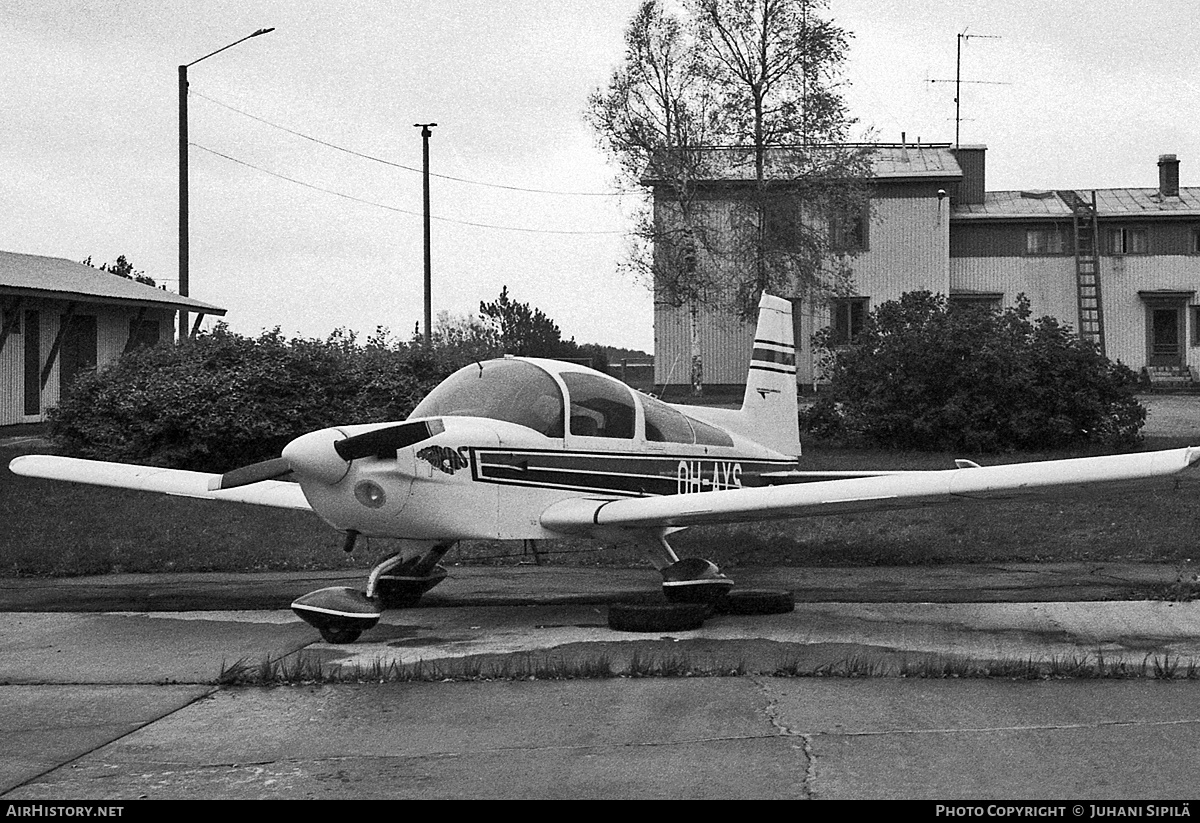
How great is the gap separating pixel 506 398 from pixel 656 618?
1.96 meters

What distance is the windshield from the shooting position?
30.8 feet

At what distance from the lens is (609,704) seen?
6.50 metres

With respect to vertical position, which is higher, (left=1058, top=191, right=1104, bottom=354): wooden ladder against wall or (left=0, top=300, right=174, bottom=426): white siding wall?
(left=1058, top=191, right=1104, bottom=354): wooden ladder against wall

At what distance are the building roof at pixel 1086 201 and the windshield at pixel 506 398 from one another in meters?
38.7

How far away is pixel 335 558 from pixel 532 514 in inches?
170

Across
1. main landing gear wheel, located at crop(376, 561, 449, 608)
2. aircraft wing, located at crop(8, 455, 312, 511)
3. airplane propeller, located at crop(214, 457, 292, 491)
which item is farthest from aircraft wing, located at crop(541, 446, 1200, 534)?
aircraft wing, located at crop(8, 455, 312, 511)

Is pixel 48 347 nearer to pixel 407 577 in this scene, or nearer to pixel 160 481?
pixel 160 481

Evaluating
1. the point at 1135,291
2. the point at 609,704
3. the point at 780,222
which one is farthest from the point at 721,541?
the point at 1135,291

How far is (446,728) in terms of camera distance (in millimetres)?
6094

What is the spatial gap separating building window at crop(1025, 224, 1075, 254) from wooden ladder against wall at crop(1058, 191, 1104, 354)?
38 centimetres

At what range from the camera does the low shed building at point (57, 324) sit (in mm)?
25500

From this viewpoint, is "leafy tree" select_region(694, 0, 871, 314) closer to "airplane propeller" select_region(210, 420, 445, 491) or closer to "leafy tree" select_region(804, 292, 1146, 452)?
"leafy tree" select_region(804, 292, 1146, 452)

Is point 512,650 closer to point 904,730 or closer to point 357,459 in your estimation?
point 357,459

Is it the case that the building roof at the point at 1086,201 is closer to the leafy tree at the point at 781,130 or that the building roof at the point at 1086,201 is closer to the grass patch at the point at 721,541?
the leafy tree at the point at 781,130
